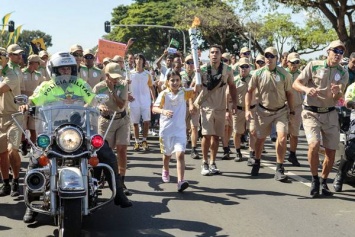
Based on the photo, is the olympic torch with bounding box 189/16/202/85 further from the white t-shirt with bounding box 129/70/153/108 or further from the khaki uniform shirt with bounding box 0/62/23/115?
the white t-shirt with bounding box 129/70/153/108

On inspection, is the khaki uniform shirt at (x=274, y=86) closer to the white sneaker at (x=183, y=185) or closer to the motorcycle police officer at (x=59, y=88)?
the white sneaker at (x=183, y=185)

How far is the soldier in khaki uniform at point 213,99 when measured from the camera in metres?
8.46

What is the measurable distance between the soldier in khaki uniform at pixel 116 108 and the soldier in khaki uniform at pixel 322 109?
235cm

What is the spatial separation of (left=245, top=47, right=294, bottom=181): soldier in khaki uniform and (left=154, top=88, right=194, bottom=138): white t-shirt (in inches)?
47.1

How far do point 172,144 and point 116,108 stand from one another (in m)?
1.04

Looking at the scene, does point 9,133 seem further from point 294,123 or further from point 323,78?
point 294,123

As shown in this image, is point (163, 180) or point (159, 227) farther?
point (163, 180)

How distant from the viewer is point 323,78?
700cm

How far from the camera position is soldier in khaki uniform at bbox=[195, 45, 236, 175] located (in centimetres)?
846

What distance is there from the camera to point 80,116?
521 cm

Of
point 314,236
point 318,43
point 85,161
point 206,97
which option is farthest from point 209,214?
point 318,43

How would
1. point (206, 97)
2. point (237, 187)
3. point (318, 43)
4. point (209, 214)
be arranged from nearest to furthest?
point (209, 214) < point (237, 187) < point (206, 97) < point (318, 43)

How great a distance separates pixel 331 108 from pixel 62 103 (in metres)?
3.68

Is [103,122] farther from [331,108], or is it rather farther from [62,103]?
[331,108]
